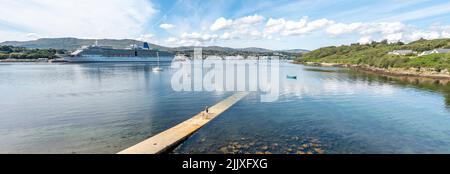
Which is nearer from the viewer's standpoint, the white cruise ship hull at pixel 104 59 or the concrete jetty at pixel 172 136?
the concrete jetty at pixel 172 136

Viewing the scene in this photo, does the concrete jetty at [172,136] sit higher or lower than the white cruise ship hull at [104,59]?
lower

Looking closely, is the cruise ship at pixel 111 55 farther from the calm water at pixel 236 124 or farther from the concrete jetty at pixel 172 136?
the concrete jetty at pixel 172 136

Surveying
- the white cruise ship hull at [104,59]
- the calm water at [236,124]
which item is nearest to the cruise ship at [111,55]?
the white cruise ship hull at [104,59]

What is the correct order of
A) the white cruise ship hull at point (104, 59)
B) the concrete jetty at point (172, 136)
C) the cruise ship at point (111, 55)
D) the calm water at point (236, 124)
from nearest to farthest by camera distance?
the concrete jetty at point (172, 136)
the calm water at point (236, 124)
the white cruise ship hull at point (104, 59)
the cruise ship at point (111, 55)

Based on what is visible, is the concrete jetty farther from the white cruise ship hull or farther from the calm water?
the white cruise ship hull

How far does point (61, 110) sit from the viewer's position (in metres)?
27.3

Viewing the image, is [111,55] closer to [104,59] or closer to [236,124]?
[104,59]

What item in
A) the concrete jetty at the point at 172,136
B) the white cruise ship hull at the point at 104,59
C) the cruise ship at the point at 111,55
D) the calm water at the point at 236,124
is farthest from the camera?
the cruise ship at the point at 111,55

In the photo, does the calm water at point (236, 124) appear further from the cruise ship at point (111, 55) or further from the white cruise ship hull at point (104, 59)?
the white cruise ship hull at point (104, 59)

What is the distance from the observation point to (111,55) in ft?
510

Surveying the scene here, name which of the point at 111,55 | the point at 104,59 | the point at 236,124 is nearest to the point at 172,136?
the point at 236,124

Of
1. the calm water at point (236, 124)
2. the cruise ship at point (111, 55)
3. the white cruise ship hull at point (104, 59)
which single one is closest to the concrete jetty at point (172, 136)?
the calm water at point (236, 124)

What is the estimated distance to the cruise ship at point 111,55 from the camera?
143750mm
